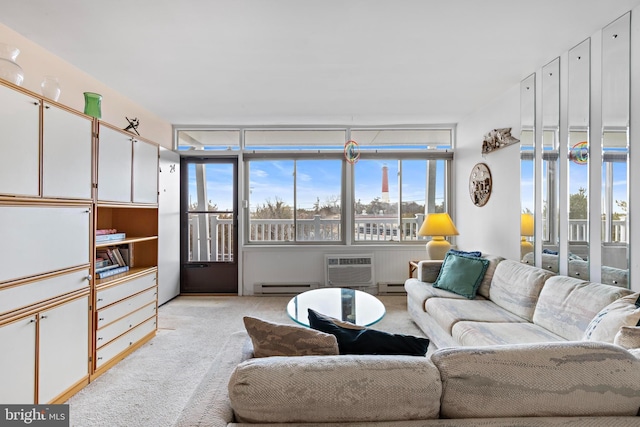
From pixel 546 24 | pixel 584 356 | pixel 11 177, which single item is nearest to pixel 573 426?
pixel 584 356

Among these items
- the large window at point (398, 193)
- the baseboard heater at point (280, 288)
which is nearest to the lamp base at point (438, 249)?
the large window at point (398, 193)

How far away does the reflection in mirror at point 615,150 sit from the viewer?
206 centimetres

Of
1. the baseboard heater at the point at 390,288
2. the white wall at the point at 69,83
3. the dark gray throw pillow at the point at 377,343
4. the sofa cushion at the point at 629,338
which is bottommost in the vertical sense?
the baseboard heater at the point at 390,288

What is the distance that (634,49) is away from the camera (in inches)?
78.7

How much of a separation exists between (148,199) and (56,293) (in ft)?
4.14

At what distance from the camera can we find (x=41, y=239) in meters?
1.89

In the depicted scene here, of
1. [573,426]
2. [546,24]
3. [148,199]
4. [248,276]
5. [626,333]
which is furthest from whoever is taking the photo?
[248,276]

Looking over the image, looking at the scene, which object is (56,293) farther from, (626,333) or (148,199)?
(626,333)

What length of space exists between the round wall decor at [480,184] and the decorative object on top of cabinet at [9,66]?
4323mm

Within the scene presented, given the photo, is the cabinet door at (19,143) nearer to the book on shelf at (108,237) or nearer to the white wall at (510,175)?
the book on shelf at (108,237)

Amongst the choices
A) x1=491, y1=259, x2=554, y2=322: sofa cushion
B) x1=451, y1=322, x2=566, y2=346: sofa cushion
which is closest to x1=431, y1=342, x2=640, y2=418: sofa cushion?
x1=451, y1=322, x2=566, y2=346: sofa cushion

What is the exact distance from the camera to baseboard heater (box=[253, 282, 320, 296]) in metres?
4.65

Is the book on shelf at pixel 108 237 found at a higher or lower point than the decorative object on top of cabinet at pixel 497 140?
lower

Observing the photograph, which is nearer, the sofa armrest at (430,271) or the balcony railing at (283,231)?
the sofa armrest at (430,271)
